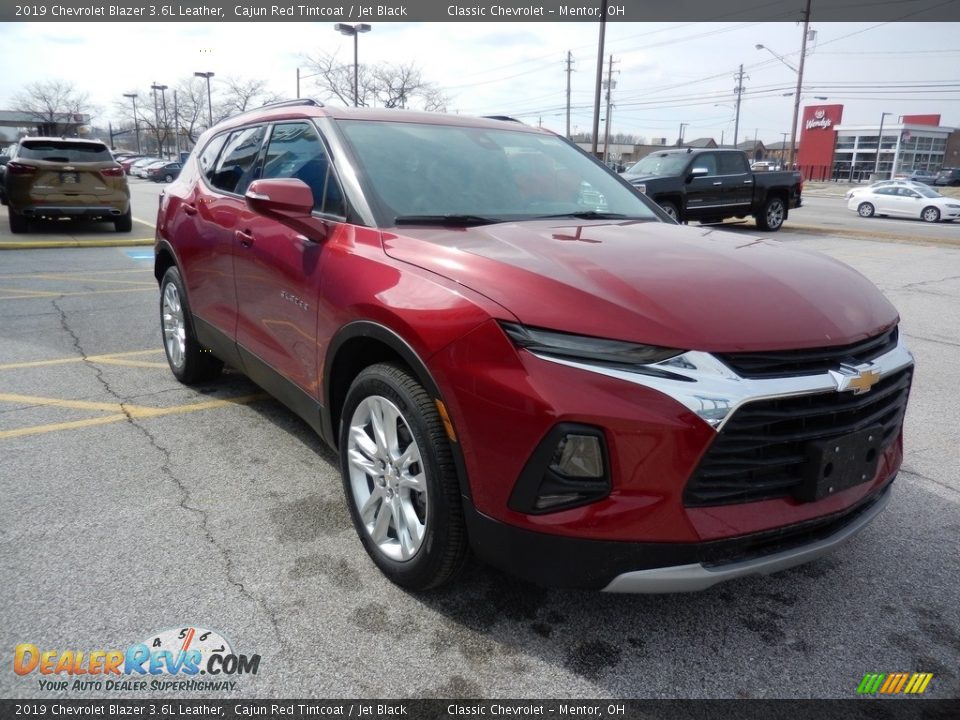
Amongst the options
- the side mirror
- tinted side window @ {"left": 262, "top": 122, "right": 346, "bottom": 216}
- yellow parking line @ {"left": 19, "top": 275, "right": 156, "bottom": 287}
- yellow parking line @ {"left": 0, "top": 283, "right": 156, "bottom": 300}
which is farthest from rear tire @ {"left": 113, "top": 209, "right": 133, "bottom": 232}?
the side mirror

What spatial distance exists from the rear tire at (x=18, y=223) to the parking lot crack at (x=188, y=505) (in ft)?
32.6

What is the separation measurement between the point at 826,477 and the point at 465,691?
4.22ft

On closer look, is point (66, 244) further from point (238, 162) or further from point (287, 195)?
point (287, 195)

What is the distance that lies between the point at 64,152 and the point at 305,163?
40.1 feet

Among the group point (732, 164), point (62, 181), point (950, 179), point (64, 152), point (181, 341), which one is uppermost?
point (950, 179)

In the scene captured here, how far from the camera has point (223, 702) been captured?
7.32 feet

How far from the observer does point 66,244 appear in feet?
41.4

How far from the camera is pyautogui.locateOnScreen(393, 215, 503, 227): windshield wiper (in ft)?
9.91

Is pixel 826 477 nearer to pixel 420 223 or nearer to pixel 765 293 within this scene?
pixel 765 293

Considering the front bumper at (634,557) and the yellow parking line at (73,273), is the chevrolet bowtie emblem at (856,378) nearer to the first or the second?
the front bumper at (634,557)

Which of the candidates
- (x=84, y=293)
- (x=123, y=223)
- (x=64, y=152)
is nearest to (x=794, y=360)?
(x=84, y=293)

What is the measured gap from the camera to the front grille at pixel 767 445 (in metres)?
2.13

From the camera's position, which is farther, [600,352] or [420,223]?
[420,223]

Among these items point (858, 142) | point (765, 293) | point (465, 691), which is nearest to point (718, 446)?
point (765, 293)
